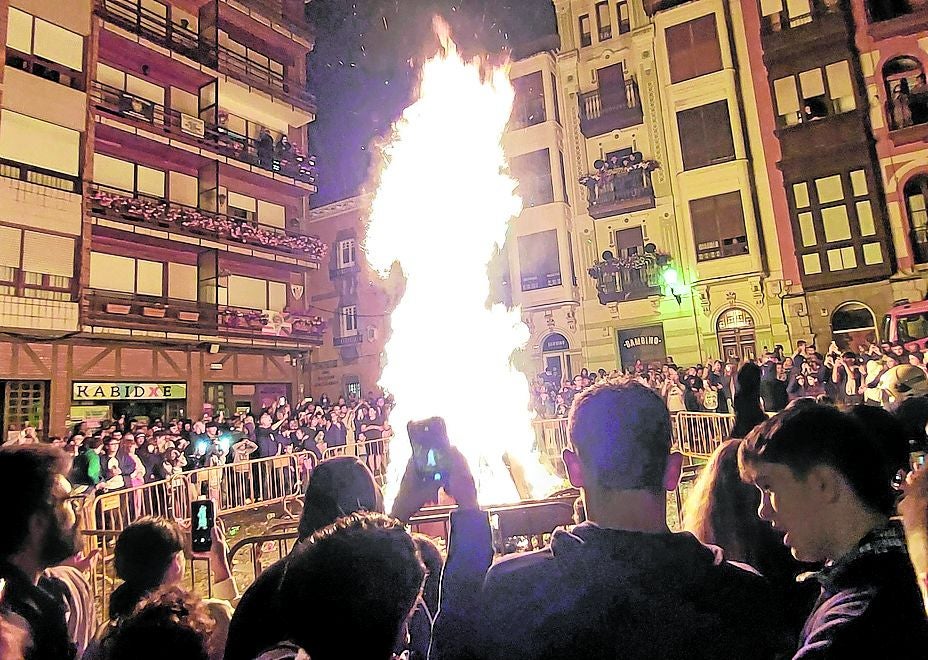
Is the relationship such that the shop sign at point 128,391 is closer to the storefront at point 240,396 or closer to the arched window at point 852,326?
the storefront at point 240,396

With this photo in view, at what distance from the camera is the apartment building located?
18.8 m

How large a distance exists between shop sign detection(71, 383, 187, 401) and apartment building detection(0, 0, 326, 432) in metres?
0.04

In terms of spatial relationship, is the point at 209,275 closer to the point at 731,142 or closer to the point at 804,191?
the point at 731,142

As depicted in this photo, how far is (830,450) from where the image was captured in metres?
2.13

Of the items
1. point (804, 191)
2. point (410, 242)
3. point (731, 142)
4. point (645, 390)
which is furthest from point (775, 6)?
point (645, 390)

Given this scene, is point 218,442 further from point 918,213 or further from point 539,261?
point 918,213

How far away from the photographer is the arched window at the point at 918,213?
20.6 m

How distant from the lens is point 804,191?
74.8 feet

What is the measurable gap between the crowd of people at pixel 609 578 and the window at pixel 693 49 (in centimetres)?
2628

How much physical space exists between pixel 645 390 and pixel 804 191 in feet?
81.0

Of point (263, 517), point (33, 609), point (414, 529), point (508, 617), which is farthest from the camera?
point (263, 517)

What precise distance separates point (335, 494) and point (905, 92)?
87.4 feet

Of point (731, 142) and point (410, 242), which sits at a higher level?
point (731, 142)

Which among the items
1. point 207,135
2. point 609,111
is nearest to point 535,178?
point 609,111
